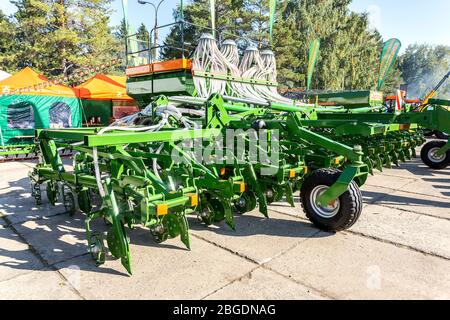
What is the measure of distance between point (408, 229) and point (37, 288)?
3.77m

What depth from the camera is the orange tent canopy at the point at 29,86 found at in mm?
10242

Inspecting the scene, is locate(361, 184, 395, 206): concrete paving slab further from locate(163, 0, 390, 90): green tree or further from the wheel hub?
locate(163, 0, 390, 90): green tree

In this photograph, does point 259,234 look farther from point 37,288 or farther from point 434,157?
point 434,157

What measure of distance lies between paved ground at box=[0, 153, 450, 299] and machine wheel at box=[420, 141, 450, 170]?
11.0 feet

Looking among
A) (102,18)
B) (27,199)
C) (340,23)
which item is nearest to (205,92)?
(27,199)

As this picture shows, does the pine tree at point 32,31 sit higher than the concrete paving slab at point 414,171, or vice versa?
the pine tree at point 32,31

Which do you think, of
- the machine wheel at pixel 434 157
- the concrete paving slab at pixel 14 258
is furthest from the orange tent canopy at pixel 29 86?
the machine wheel at pixel 434 157

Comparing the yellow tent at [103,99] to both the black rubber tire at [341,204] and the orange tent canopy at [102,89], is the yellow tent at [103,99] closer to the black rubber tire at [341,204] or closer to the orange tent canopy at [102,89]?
the orange tent canopy at [102,89]

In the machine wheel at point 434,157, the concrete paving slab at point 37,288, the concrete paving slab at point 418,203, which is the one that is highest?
the machine wheel at point 434,157

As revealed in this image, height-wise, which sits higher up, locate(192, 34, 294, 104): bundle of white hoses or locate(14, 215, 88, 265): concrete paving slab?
locate(192, 34, 294, 104): bundle of white hoses

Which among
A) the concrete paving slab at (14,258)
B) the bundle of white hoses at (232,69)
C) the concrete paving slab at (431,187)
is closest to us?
the concrete paving slab at (14,258)

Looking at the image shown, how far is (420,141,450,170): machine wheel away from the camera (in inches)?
287

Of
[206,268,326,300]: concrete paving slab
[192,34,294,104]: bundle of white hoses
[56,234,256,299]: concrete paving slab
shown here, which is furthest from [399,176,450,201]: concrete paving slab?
[56,234,256,299]: concrete paving slab

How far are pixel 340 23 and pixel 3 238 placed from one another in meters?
31.3
